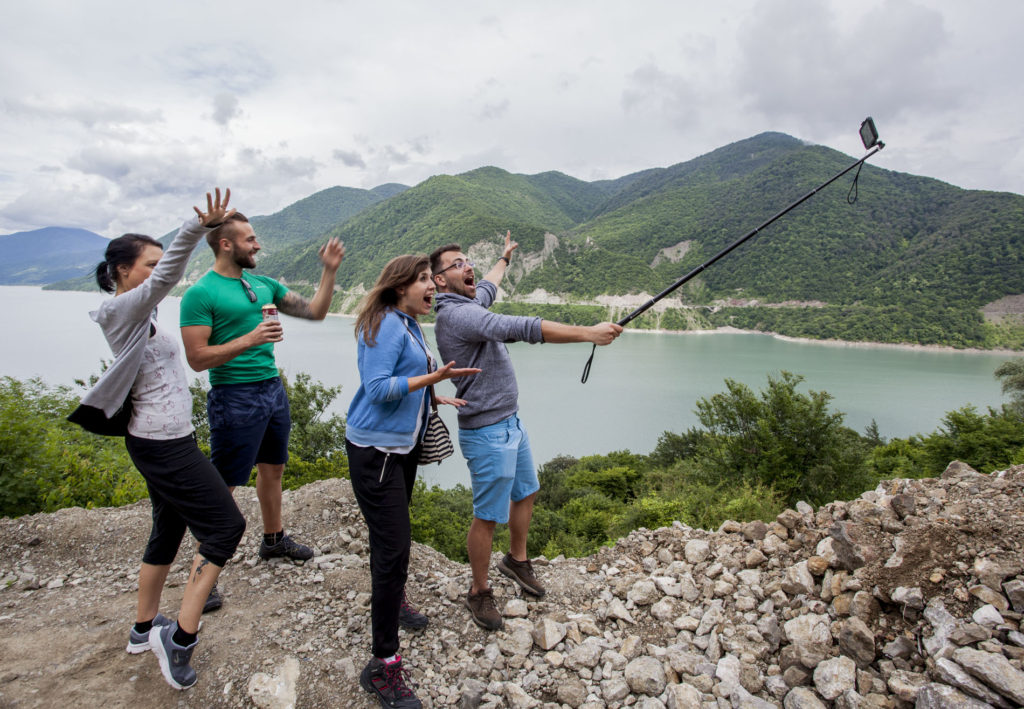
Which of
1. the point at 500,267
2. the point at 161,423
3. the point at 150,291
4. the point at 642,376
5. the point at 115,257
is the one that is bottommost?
the point at 642,376

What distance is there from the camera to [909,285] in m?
Result: 78.8

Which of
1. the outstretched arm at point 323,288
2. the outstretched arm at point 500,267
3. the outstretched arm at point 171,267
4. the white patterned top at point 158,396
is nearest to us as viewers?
the outstretched arm at point 171,267

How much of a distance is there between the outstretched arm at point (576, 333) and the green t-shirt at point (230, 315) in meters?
1.38

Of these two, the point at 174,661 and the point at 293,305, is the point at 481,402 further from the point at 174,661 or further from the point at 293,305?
the point at 174,661

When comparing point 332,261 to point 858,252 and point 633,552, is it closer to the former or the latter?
point 633,552

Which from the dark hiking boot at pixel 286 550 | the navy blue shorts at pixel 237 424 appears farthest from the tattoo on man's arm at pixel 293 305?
the dark hiking boot at pixel 286 550

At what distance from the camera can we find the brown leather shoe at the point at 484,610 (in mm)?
2584

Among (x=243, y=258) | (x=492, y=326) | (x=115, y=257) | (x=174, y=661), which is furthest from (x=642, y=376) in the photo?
(x=115, y=257)

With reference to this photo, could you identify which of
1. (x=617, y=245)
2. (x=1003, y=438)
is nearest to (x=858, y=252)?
(x=617, y=245)

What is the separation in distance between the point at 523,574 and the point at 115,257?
8.33 feet

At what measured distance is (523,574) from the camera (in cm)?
292

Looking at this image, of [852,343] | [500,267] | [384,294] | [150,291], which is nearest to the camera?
[150,291]

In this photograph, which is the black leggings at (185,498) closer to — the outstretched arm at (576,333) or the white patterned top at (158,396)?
the white patterned top at (158,396)

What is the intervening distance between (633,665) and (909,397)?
50321 millimetres
